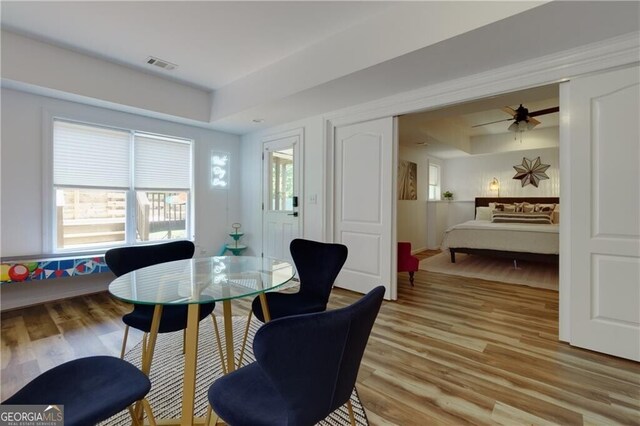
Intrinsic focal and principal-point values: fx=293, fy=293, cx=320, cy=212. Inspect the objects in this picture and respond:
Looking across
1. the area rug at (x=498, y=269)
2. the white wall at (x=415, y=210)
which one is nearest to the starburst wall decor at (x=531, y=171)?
the white wall at (x=415, y=210)

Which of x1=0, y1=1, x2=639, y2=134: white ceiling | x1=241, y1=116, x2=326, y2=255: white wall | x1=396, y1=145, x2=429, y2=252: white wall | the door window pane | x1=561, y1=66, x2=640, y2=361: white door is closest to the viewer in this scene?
x1=0, y1=1, x2=639, y2=134: white ceiling

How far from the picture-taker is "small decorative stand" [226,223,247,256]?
4902mm

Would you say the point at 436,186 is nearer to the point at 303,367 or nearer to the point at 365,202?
the point at 365,202

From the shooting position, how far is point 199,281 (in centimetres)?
171

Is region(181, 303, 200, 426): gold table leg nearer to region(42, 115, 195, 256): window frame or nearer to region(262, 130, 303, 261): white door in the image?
Result: region(262, 130, 303, 261): white door

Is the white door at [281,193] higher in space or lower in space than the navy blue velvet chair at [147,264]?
higher

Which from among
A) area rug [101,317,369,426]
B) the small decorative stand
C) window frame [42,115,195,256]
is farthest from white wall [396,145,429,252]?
window frame [42,115,195,256]

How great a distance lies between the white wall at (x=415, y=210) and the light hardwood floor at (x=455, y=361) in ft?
9.56

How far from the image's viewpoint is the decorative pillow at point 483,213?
23.6ft

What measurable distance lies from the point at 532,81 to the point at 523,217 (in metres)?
4.54

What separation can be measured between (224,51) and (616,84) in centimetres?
343

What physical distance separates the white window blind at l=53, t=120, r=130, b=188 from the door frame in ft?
10.6

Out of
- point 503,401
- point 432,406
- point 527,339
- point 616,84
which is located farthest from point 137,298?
point 616,84

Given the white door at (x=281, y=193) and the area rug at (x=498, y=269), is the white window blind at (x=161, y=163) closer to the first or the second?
the white door at (x=281, y=193)
